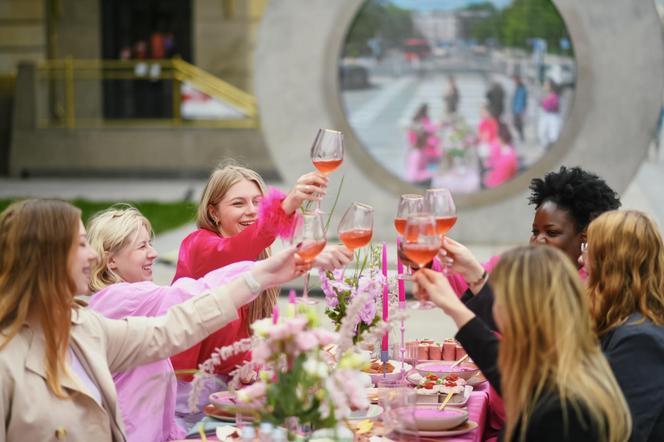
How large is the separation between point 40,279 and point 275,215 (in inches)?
53.6

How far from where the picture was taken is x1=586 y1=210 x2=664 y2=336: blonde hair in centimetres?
331

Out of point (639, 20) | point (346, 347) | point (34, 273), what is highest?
point (639, 20)

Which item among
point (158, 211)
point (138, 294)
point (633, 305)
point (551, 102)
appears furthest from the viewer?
point (158, 211)

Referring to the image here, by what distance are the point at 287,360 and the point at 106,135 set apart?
16.2 meters

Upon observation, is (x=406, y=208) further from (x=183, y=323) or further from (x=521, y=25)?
(x=521, y=25)

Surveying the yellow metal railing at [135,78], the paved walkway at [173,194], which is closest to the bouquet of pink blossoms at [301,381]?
the paved walkway at [173,194]

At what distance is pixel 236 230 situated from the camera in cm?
463

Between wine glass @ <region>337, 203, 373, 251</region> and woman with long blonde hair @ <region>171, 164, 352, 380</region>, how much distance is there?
45 centimetres

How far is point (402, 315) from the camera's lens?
3213mm

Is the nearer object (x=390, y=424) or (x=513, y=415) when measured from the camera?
(x=513, y=415)

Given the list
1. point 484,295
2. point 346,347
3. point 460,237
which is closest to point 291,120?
point 460,237

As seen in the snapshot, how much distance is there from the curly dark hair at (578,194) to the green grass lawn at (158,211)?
8578 mm

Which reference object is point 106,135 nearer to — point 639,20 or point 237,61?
point 237,61

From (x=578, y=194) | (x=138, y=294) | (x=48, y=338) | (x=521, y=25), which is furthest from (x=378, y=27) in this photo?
(x=48, y=338)
